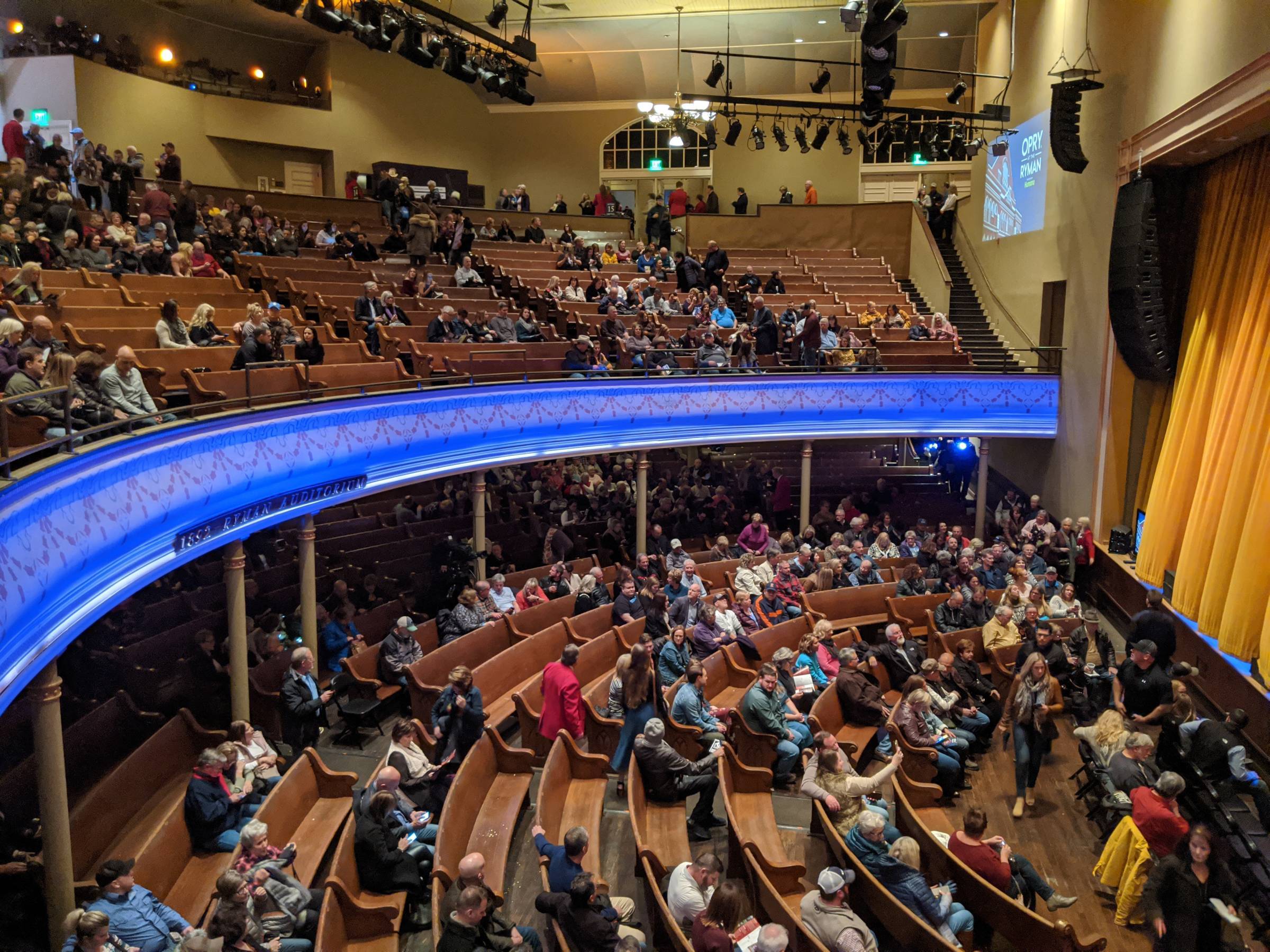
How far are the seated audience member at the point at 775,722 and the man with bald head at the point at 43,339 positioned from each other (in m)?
5.60

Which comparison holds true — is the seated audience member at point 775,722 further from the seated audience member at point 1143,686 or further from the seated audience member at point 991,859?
the seated audience member at point 1143,686

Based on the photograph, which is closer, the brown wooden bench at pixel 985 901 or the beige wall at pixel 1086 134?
the brown wooden bench at pixel 985 901

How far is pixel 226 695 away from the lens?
8648 mm

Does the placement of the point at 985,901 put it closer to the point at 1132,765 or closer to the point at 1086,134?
the point at 1132,765

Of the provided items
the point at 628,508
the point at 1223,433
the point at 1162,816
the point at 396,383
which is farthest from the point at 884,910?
the point at 628,508

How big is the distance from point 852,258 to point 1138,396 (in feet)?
28.4

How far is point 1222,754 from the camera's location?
7008mm

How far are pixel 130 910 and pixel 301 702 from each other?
112 inches

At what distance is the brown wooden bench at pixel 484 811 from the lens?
18.8ft

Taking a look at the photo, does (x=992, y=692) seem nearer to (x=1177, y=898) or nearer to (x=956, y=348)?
(x=1177, y=898)

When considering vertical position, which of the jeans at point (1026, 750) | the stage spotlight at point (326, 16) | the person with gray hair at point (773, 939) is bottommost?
the jeans at point (1026, 750)

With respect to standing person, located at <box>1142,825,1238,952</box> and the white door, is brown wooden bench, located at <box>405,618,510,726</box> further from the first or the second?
the white door

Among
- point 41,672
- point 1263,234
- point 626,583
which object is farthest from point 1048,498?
point 41,672

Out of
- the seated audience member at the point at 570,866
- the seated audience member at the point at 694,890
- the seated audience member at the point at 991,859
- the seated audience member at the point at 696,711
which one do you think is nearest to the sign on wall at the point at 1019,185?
the seated audience member at the point at 696,711
